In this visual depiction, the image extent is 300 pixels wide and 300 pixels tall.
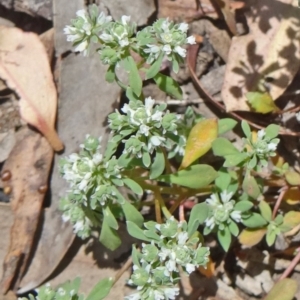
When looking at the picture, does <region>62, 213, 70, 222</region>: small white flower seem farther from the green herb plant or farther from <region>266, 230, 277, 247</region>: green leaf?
<region>266, 230, 277, 247</region>: green leaf

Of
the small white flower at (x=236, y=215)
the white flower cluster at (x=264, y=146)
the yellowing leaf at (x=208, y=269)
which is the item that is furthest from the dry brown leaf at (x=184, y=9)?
the yellowing leaf at (x=208, y=269)

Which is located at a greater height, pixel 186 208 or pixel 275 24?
pixel 275 24

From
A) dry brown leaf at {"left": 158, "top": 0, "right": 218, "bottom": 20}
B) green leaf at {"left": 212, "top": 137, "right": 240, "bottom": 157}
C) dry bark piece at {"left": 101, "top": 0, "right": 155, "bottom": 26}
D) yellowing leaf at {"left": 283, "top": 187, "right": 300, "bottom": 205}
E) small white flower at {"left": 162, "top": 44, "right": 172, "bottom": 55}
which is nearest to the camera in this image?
small white flower at {"left": 162, "top": 44, "right": 172, "bottom": 55}

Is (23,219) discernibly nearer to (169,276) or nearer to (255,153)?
(169,276)

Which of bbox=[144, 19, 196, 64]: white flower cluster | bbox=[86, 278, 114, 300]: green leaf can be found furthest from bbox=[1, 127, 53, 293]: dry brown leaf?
bbox=[144, 19, 196, 64]: white flower cluster

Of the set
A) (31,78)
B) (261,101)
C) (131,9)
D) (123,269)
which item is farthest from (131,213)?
(131,9)

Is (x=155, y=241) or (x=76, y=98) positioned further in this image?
(x=76, y=98)

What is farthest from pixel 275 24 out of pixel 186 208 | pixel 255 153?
pixel 186 208
